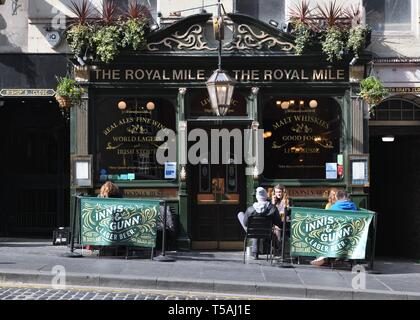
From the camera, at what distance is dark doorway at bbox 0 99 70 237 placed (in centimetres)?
1409

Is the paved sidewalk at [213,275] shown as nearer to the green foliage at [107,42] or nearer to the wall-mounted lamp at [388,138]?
the wall-mounted lamp at [388,138]

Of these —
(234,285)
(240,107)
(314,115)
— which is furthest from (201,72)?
(234,285)

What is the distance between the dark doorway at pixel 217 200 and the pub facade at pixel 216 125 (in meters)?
0.02

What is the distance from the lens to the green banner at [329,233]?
10.5 meters

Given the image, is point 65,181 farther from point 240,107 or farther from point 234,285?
point 234,285

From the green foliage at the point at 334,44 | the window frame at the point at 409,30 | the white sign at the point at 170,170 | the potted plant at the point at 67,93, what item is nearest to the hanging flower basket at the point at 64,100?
the potted plant at the point at 67,93

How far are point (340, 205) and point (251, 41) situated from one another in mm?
3951

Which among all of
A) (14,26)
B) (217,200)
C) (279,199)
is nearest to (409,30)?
(279,199)

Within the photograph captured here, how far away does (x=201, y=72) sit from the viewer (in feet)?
40.7

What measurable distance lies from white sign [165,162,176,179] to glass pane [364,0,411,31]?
5360mm

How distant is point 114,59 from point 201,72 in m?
1.82

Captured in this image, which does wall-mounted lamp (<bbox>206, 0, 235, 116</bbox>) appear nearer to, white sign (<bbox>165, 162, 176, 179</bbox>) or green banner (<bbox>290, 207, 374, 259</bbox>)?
white sign (<bbox>165, 162, 176, 179</bbox>)

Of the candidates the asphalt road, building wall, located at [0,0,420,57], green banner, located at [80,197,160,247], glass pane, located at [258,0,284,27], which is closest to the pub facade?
building wall, located at [0,0,420,57]

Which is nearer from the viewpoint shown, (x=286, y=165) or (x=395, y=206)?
(x=286, y=165)
